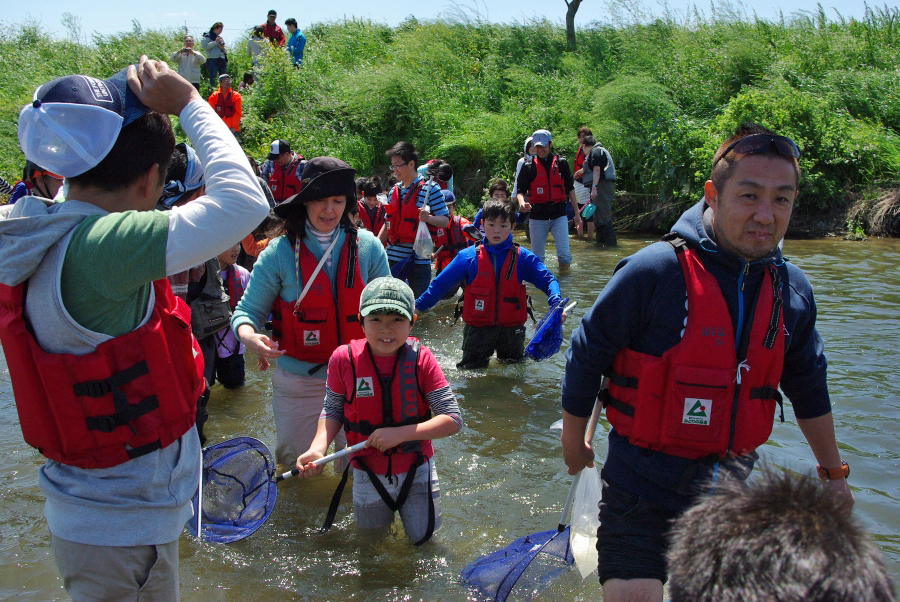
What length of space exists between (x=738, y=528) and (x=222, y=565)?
3315 millimetres

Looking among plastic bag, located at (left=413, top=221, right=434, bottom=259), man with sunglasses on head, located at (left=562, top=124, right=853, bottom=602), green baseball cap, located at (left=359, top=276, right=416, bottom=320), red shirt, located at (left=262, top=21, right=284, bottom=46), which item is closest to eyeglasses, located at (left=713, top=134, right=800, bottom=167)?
man with sunglasses on head, located at (left=562, top=124, right=853, bottom=602)

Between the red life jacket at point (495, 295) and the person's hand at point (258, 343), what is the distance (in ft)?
9.37

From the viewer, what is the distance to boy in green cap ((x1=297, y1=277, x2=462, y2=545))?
3578mm

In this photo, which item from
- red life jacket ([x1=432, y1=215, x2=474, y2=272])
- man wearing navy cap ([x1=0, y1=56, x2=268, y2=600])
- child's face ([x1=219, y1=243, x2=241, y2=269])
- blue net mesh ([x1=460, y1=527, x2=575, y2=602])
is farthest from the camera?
red life jacket ([x1=432, y1=215, x2=474, y2=272])

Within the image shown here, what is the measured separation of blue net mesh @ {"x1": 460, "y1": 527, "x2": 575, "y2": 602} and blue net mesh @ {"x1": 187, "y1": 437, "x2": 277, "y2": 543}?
1075 millimetres

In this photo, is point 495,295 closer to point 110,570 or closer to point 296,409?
point 296,409

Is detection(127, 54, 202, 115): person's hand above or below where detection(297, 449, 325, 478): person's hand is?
above

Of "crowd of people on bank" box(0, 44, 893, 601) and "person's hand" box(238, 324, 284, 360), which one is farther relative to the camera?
"person's hand" box(238, 324, 284, 360)

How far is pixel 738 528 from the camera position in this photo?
1328mm

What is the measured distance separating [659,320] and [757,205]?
1.62ft

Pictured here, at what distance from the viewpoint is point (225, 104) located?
17031 mm

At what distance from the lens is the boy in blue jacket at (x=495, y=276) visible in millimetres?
6410

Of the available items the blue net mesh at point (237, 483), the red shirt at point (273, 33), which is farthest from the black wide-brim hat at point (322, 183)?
the red shirt at point (273, 33)

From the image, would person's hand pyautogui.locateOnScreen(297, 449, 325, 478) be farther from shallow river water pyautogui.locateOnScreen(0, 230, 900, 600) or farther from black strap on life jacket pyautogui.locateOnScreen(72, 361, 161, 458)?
black strap on life jacket pyautogui.locateOnScreen(72, 361, 161, 458)
